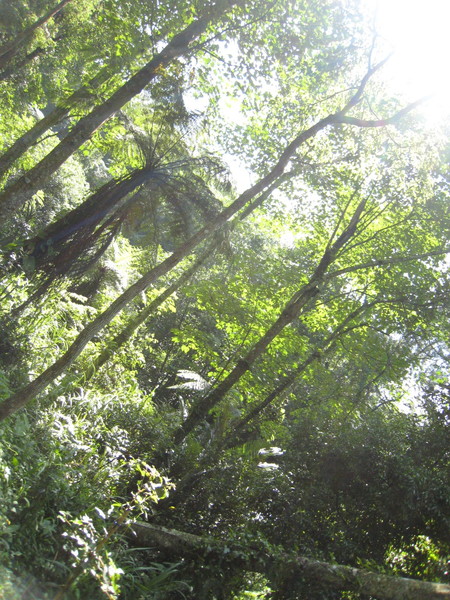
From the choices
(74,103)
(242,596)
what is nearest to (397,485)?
(242,596)

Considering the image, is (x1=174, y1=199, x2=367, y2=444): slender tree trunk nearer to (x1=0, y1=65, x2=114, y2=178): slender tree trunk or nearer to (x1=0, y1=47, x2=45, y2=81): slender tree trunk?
(x1=0, y1=65, x2=114, y2=178): slender tree trunk

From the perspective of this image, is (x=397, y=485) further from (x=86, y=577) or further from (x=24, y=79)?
(x=24, y=79)

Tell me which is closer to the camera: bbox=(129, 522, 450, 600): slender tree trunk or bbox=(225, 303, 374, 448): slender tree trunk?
bbox=(129, 522, 450, 600): slender tree trunk

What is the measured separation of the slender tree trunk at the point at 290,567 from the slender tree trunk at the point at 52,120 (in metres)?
5.89

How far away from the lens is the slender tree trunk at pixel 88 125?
19.8ft

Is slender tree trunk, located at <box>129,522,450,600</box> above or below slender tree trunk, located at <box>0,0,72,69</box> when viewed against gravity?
below

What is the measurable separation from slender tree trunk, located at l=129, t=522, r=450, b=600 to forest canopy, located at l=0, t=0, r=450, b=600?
0.08ft

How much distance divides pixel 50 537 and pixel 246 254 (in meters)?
8.03

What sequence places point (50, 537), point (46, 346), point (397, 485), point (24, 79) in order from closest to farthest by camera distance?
point (50, 537), point (397, 485), point (46, 346), point (24, 79)

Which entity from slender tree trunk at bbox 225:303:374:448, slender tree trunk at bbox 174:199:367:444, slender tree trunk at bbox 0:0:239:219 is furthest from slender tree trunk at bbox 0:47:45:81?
slender tree trunk at bbox 225:303:374:448

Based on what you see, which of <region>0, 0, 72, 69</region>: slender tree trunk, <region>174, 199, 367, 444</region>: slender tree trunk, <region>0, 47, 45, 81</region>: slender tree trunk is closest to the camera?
<region>174, 199, 367, 444</region>: slender tree trunk

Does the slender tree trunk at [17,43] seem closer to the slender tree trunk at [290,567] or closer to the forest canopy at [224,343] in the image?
the forest canopy at [224,343]

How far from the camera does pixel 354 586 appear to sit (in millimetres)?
4633

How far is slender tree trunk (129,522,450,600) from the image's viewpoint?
443 centimetres
